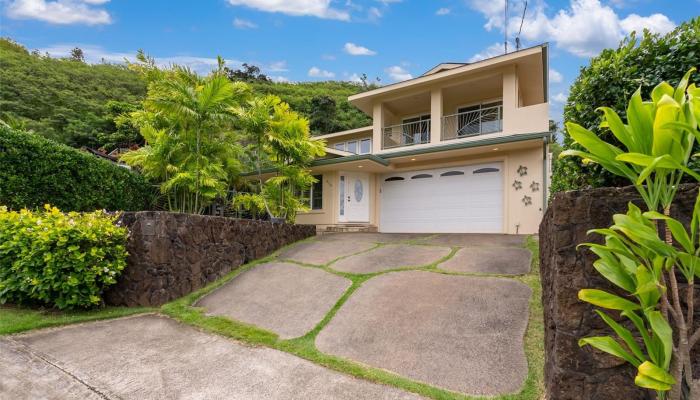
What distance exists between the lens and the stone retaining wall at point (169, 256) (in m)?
5.04

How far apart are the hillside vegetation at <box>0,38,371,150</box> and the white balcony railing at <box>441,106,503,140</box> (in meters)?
10.1

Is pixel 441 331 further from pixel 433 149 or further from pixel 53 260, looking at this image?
pixel 433 149

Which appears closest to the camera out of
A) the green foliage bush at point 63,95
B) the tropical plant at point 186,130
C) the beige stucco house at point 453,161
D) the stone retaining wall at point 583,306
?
the stone retaining wall at point 583,306

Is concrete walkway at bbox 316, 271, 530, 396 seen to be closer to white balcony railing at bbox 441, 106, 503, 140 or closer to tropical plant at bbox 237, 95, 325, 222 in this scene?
tropical plant at bbox 237, 95, 325, 222

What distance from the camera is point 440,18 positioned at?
12977 mm

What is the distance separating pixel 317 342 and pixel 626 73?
3.70 meters

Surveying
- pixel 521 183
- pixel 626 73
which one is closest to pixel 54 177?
pixel 626 73

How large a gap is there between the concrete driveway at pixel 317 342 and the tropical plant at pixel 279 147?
13.2ft

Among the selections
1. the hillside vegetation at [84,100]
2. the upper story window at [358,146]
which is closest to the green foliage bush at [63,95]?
the hillside vegetation at [84,100]

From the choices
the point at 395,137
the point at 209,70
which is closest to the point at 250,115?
the point at 209,70

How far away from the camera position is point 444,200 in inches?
423

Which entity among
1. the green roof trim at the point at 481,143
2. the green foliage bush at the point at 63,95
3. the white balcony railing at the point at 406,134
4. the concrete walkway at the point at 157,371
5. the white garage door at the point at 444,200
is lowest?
the concrete walkway at the point at 157,371

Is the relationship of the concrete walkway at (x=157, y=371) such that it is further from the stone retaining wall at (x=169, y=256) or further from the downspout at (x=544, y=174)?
the downspout at (x=544, y=174)

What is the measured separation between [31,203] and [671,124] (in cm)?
834
